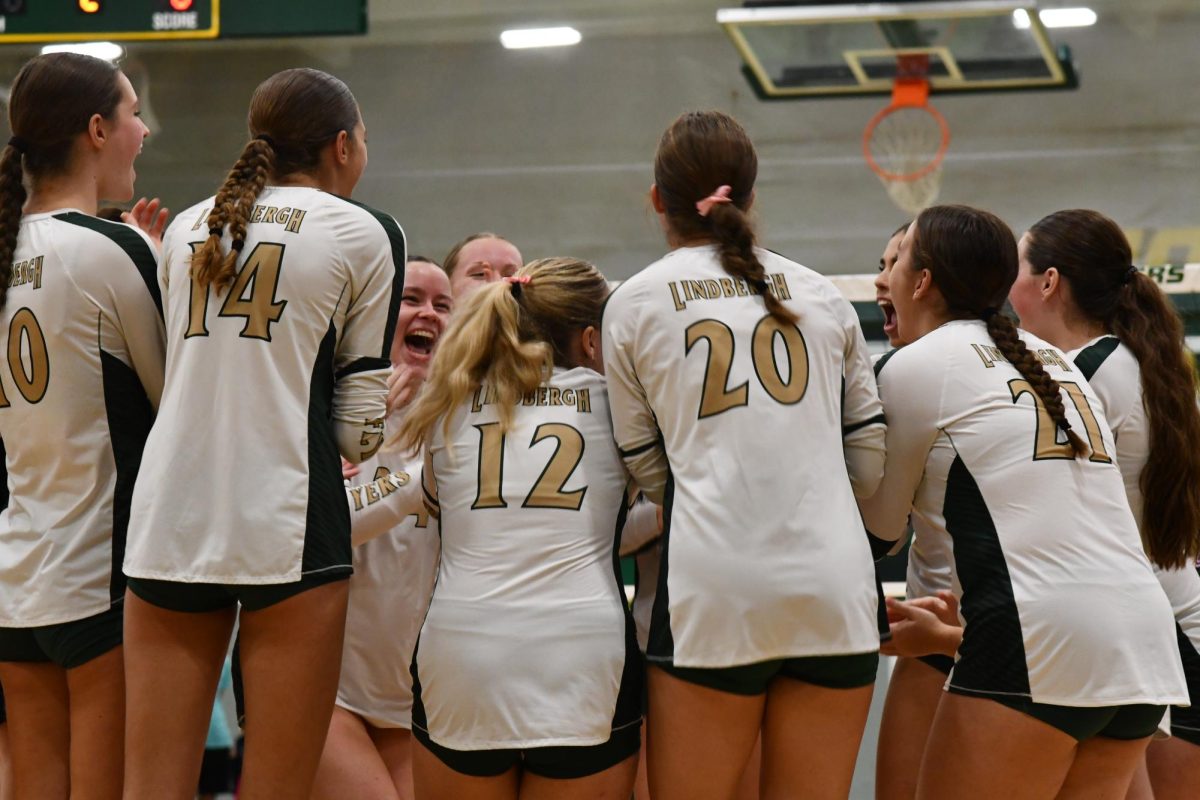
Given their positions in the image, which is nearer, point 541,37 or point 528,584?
point 528,584

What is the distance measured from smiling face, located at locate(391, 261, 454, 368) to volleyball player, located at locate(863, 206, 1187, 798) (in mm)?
1739

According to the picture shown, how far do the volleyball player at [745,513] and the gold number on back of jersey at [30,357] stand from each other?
1.25 m

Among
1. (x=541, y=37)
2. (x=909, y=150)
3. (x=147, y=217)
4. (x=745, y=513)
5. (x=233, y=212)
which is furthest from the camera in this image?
(x=541, y=37)

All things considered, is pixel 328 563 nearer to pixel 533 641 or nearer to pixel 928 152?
pixel 533 641

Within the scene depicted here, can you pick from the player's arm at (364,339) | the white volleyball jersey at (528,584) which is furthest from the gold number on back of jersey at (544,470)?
the player's arm at (364,339)

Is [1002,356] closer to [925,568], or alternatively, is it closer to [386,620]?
[925,568]

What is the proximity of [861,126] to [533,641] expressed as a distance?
412 inches

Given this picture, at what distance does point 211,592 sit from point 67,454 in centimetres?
50

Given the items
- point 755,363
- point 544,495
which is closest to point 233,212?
point 544,495

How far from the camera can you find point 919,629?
10.4 ft

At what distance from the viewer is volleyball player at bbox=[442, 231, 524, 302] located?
176 inches

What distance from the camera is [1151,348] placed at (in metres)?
3.49

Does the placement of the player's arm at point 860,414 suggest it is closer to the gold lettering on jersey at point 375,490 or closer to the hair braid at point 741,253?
the hair braid at point 741,253

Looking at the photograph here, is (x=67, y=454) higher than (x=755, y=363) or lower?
lower
